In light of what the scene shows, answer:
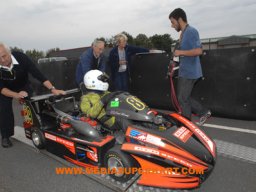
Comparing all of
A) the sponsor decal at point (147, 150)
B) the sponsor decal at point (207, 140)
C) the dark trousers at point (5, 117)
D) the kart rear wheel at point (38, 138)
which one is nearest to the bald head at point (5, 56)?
the dark trousers at point (5, 117)

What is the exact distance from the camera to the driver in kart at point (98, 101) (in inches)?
114

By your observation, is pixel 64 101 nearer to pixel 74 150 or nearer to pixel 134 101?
pixel 74 150

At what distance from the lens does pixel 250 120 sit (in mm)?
4441

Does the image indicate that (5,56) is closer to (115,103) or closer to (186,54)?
(115,103)

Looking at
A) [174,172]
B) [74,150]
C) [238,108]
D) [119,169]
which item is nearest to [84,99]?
[74,150]

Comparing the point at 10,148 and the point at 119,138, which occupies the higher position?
the point at 119,138

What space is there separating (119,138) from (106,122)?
290 millimetres

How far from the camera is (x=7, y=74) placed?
11.6ft

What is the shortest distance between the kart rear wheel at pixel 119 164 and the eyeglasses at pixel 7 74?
1945 mm

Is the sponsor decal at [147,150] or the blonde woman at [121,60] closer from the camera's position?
the sponsor decal at [147,150]

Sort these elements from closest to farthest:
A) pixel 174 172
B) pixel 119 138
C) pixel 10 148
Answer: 1. pixel 174 172
2. pixel 119 138
3. pixel 10 148

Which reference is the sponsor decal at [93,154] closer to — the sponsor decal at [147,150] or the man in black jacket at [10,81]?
the sponsor decal at [147,150]

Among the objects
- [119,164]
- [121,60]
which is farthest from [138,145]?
[121,60]

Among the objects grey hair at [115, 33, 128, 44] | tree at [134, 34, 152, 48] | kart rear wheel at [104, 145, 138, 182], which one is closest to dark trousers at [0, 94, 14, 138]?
kart rear wheel at [104, 145, 138, 182]
